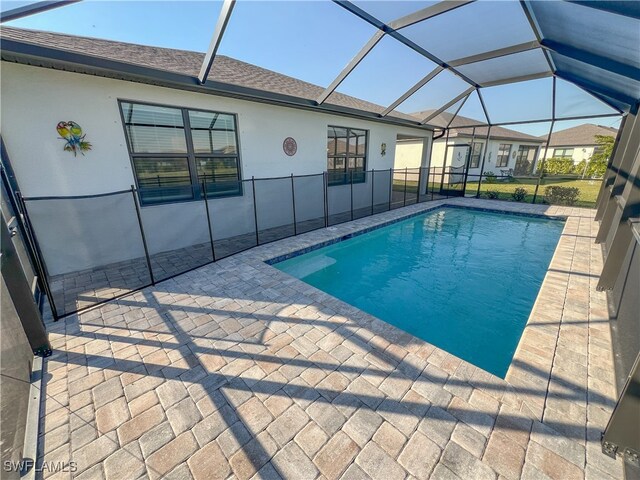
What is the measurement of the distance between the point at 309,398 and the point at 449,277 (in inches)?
165

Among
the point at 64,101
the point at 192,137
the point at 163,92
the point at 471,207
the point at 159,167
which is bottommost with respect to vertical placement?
the point at 471,207

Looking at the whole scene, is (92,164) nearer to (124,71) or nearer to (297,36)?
(124,71)

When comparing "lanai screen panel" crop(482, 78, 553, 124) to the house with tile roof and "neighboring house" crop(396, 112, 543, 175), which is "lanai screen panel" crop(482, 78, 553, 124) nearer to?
"neighboring house" crop(396, 112, 543, 175)

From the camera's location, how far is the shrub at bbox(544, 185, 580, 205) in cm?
986

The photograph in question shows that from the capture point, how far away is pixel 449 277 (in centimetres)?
526

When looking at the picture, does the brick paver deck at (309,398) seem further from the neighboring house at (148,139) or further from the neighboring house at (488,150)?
the neighboring house at (488,150)

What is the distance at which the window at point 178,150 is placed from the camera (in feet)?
16.0

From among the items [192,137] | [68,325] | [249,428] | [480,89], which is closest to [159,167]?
[192,137]

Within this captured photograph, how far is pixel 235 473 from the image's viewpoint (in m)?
1.61

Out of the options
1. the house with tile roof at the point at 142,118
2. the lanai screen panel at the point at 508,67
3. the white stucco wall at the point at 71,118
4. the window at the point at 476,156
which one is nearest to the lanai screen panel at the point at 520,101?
the lanai screen panel at the point at 508,67

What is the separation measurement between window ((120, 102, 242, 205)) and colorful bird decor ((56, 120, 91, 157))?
2.15 ft

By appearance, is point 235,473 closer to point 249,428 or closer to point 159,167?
point 249,428

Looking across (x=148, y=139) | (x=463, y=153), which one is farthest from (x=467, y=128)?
(x=148, y=139)

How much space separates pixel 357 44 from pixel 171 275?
5.58 meters
